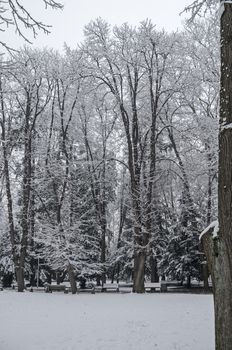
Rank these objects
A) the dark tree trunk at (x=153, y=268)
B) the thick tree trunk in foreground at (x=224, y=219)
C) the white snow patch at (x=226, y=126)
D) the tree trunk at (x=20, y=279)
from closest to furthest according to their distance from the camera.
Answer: the thick tree trunk in foreground at (x=224, y=219), the white snow patch at (x=226, y=126), the tree trunk at (x=20, y=279), the dark tree trunk at (x=153, y=268)

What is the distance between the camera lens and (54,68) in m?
26.8

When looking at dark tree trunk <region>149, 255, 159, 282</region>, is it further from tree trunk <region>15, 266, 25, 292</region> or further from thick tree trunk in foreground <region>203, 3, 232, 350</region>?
thick tree trunk in foreground <region>203, 3, 232, 350</region>

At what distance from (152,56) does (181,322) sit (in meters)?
16.7

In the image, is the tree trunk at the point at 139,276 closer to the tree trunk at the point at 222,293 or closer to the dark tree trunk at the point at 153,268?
the dark tree trunk at the point at 153,268

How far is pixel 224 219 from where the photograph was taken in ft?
15.6

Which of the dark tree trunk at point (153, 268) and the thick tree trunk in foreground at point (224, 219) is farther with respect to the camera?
the dark tree trunk at point (153, 268)

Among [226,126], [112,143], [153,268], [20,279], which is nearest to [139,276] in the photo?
[20,279]

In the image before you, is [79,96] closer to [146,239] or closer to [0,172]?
[0,172]

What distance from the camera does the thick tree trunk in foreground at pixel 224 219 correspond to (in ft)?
15.4

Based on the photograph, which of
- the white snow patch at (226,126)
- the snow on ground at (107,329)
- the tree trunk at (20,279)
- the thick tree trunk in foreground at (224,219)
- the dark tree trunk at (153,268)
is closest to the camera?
the thick tree trunk in foreground at (224,219)

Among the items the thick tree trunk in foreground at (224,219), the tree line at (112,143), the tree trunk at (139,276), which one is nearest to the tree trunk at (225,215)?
the thick tree trunk in foreground at (224,219)

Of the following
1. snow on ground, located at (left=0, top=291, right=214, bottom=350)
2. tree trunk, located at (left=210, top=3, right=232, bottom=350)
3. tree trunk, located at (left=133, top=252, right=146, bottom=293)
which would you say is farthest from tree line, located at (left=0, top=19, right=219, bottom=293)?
tree trunk, located at (left=210, top=3, right=232, bottom=350)

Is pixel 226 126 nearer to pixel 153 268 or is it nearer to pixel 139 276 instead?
pixel 139 276

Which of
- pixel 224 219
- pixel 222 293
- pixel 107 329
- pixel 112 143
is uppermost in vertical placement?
pixel 112 143
